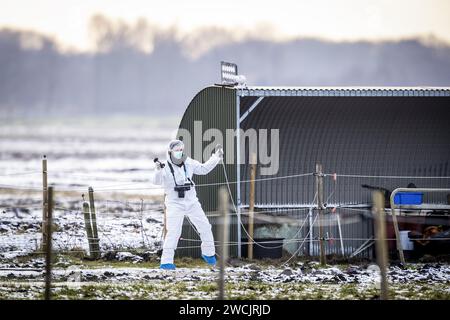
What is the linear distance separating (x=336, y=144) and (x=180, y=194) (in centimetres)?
→ 414

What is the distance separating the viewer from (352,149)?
20922mm

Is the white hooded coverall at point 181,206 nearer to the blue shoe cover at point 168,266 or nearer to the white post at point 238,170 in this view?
the blue shoe cover at point 168,266

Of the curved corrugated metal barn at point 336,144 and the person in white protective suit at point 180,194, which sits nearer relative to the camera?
the person in white protective suit at point 180,194

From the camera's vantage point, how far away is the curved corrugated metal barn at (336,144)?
2012 centimetres

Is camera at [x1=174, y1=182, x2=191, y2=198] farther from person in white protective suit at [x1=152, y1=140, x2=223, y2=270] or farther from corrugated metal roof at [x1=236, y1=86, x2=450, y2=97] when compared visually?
corrugated metal roof at [x1=236, y1=86, x2=450, y2=97]

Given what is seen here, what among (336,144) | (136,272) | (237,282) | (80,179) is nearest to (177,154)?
(136,272)

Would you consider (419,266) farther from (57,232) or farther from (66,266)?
(57,232)

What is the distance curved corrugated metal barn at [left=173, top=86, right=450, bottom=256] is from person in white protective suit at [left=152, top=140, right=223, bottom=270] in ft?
4.31

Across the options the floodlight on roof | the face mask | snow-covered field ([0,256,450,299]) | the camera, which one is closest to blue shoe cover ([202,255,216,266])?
snow-covered field ([0,256,450,299])

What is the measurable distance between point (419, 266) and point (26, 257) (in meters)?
7.10

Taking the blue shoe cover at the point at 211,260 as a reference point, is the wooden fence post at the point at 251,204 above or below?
above

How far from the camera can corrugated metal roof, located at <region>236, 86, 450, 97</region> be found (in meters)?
19.1

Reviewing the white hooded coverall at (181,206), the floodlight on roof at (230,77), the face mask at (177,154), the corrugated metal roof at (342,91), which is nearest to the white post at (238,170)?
the corrugated metal roof at (342,91)

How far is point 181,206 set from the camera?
717 inches
